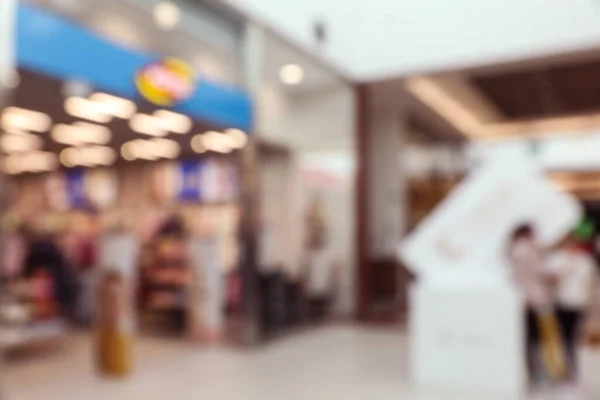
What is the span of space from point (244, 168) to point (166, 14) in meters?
1.85

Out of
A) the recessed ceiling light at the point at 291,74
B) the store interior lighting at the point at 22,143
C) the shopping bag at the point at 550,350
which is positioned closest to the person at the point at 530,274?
the shopping bag at the point at 550,350

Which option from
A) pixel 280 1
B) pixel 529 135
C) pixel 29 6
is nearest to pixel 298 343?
pixel 280 1

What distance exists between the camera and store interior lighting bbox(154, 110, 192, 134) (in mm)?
6338

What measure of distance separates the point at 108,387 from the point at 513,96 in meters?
8.43

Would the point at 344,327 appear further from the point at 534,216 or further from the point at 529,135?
the point at 529,135

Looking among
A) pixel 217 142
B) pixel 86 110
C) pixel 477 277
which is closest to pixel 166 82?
pixel 86 110

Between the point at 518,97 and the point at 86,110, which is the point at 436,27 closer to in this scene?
the point at 518,97

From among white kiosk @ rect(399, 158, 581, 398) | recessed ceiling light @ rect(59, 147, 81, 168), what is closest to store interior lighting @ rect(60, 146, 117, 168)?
recessed ceiling light @ rect(59, 147, 81, 168)

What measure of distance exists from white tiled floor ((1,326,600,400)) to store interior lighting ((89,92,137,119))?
2.59m

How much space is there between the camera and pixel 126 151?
880 centimetres

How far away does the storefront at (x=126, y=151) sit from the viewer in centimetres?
501

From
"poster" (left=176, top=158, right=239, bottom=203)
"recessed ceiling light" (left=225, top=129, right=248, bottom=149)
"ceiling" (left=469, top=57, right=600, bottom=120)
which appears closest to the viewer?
"recessed ceiling light" (left=225, top=129, right=248, bottom=149)

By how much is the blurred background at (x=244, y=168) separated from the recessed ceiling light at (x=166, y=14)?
3 cm

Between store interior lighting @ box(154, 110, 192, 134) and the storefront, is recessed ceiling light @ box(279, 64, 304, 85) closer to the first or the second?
the storefront
